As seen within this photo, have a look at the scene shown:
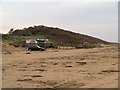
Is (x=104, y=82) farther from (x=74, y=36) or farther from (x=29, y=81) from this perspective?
(x=74, y=36)

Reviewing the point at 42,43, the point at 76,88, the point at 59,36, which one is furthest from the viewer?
the point at 59,36

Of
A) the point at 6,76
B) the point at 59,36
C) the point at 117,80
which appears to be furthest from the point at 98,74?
the point at 59,36

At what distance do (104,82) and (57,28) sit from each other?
74492 millimetres

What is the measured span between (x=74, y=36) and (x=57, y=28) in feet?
14.2

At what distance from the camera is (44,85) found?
40.4 ft

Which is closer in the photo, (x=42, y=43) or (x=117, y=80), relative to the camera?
(x=117, y=80)

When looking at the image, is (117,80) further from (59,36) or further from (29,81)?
(59,36)

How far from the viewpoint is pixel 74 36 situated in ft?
282

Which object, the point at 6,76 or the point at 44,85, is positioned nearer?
the point at 44,85

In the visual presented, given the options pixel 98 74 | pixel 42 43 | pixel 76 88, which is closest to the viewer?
pixel 76 88

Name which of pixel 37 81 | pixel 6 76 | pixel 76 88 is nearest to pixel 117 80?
pixel 76 88

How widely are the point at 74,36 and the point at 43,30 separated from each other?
756 cm

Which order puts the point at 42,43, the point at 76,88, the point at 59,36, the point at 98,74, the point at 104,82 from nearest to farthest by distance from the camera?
the point at 76,88
the point at 104,82
the point at 98,74
the point at 42,43
the point at 59,36

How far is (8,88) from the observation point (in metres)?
Result: 11.8
